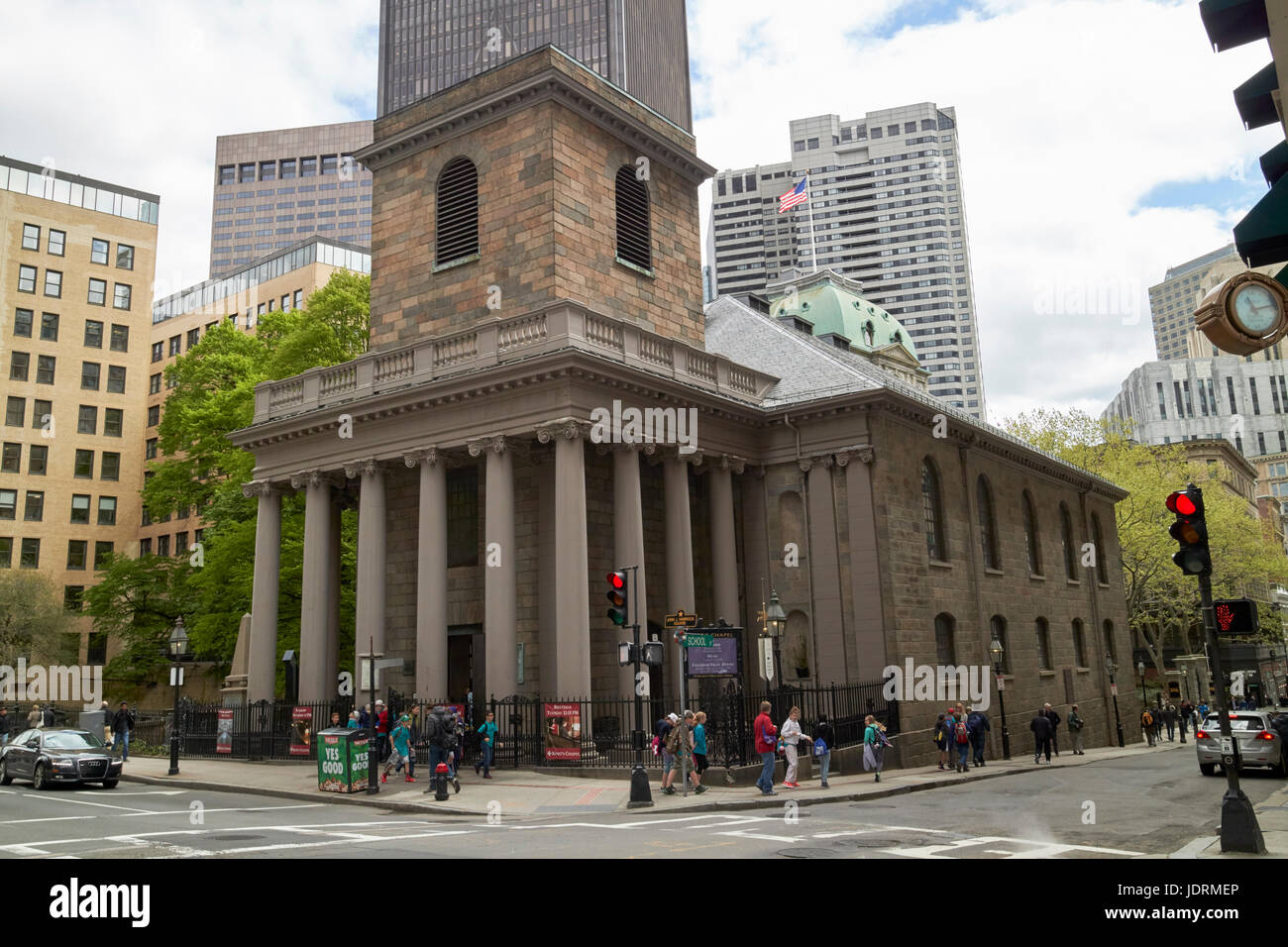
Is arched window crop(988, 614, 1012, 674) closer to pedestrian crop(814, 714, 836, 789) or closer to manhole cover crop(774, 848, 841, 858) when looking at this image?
pedestrian crop(814, 714, 836, 789)

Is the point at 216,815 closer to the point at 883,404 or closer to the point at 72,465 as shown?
the point at 883,404

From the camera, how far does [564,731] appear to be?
23.5 metres

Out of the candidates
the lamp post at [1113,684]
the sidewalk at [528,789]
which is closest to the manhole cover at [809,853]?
the sidewalk at [528,789]

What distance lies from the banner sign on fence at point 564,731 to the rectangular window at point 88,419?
59073 mm

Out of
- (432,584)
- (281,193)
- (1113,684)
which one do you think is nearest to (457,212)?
(432,584)

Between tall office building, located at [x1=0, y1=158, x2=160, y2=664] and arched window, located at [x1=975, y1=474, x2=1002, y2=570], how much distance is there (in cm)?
5630

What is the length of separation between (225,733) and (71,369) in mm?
50000

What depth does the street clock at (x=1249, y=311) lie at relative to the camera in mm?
9477

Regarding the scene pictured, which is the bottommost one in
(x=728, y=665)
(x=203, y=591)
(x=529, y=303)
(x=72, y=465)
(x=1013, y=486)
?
(x=728, y=665)

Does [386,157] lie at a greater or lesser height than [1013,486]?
greater
